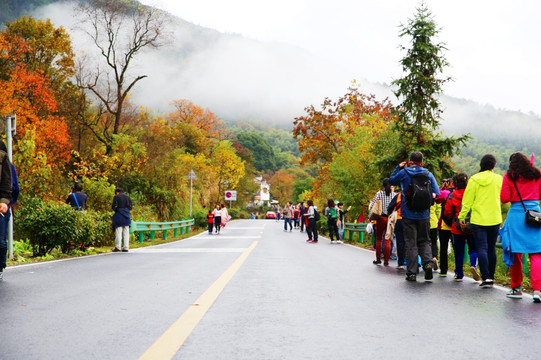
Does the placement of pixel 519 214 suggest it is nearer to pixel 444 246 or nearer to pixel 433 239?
pixel 444 246

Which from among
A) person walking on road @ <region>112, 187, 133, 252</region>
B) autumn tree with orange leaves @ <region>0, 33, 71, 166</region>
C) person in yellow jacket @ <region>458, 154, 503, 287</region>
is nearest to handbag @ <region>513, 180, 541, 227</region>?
person in yellow jacket @ <region>458, 154, 503, 287</region>

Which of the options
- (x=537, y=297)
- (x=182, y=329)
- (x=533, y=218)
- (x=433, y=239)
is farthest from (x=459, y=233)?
(x=182, y=329)

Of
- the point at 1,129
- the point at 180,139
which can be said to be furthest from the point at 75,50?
the point at 180,139

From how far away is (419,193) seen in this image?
28.7ft

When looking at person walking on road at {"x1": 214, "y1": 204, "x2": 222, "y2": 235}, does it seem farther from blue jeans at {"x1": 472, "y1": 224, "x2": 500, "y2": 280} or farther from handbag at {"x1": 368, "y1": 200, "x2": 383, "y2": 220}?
blue jeans at {"x1": 472, "y1": 224, "x2": 500, "y2": 280}

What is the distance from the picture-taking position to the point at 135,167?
1224 inches

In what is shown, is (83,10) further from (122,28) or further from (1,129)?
(1,129)

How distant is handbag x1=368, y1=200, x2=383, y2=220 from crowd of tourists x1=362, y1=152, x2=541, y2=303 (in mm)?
1334

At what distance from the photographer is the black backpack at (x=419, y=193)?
873cm

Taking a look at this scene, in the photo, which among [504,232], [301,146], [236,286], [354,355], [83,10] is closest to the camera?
[354,355]

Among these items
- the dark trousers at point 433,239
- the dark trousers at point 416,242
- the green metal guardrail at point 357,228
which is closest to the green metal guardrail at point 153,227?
the green metal guardrail at point 357,228

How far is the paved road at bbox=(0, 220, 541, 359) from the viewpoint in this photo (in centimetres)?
404

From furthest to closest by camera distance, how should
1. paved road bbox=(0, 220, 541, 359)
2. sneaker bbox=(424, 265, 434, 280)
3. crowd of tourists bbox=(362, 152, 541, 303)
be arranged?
sneaker bbox=(424, 265, 434, 280)
crowd of tourists bbox=(362, 152, 541, 303)
paved road bbox=(0, 220, 541, 359)

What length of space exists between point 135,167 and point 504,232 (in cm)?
2624
